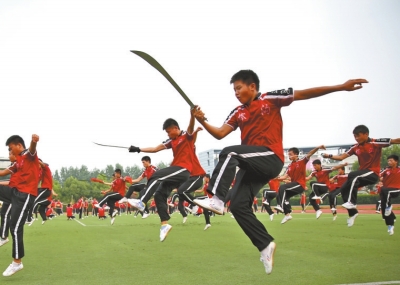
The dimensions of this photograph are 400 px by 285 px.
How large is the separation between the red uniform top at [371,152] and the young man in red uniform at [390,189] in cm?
205

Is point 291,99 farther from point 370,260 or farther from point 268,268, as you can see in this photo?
point 370,260

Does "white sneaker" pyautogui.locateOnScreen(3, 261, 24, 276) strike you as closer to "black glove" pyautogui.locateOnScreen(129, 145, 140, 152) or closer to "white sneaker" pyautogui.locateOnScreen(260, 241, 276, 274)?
"black glove" pyautogui.locateOnScreen(129, 145, 140, 152)

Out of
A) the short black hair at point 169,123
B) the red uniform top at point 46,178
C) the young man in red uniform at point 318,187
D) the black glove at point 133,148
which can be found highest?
the short black hair at point 169,123

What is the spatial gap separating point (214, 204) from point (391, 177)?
10817 mm

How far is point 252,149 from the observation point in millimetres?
5613

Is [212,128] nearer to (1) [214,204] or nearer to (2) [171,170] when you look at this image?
(1) [214,204]

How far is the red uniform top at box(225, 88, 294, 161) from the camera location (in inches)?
230

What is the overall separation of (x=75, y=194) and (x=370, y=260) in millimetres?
91527

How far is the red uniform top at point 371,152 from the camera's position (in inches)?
462

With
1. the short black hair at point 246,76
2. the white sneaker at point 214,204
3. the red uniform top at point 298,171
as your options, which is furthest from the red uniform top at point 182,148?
the red uniform top at point 298,171

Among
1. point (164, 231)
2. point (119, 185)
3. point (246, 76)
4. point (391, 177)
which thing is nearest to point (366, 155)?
point (391, 177)

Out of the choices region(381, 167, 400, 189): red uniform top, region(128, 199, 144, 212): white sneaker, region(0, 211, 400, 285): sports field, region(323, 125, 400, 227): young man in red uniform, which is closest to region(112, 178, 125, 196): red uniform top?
region(0, 211, 400, 285): sports field

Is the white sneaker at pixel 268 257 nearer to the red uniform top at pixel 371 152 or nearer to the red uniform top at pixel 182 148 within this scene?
the red uniform top at pixel 182 148

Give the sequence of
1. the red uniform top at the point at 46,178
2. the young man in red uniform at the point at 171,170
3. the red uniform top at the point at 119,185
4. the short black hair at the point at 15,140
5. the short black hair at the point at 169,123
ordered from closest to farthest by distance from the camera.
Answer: the short black hair at the point at 15,140 → the young man in red uniform at the point at 171,170 → the short black hair at the point at 169,123 → the red uniform top at the point at 46,178 → the red uniform top at the point at 119,185
